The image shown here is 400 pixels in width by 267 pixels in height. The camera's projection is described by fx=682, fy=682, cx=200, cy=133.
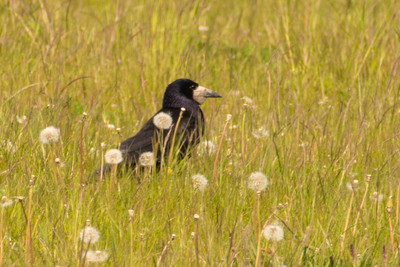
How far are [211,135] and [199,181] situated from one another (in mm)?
957

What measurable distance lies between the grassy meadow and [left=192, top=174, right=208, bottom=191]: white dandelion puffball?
1.2 inches

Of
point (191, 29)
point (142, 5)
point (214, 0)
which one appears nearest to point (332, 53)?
point (191, 29)

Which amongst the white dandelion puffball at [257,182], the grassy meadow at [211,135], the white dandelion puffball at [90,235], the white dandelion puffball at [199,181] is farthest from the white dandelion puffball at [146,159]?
the white dandelion puffball at [90,235]

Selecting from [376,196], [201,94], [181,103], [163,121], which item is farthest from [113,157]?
[201,94]

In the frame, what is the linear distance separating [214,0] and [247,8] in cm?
57

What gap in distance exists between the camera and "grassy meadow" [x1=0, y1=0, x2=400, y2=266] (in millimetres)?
2549

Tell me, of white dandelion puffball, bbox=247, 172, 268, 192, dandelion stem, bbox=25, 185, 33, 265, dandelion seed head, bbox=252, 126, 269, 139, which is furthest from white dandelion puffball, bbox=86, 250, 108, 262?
dandelion seed head, bbox=252, 126, 269, 139

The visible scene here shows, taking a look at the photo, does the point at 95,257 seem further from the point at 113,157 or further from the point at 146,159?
the point at 146,159

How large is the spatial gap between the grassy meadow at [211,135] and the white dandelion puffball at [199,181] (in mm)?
30

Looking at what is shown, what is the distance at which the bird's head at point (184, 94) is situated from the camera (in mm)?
4672

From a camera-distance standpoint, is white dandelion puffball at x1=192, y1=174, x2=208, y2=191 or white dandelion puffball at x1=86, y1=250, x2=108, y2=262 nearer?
white dandelion puffball at x1=86, y1=250, x2=108, y2=262

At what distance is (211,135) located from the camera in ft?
13.3

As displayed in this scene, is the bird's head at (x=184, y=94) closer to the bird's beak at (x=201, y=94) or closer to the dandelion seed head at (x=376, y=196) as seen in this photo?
the bird's beak at (x=201, y=94)

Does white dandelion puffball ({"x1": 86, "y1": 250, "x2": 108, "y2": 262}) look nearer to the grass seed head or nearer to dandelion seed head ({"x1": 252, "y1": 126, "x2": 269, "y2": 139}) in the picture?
the grass seed head
